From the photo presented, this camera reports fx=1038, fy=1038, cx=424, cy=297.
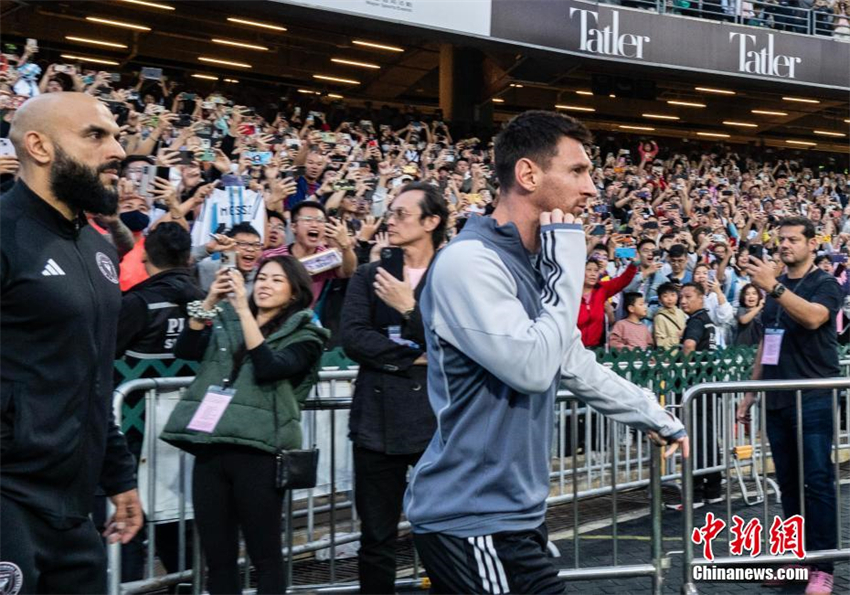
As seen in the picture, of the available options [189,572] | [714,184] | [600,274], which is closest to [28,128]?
[189,572]

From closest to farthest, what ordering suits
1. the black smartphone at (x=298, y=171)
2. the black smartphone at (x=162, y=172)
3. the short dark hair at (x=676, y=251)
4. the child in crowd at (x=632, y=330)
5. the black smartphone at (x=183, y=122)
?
the black smartphone at (x=162, y=172)
the child in crowd at (x=632, y=330)
the black smartphone at (x=298, y=171)
the black smartphone at (x=183, y=122)
the short dark hair at (x=676, y=251)

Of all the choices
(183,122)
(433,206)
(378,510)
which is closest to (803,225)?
(433,206)

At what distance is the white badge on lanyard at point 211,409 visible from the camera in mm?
4461

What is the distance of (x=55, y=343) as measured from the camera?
2875mm

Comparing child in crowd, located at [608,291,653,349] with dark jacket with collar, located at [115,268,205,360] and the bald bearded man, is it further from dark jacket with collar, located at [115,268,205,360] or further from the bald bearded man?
the bald bearded man

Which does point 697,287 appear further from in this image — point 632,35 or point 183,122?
point 632,35

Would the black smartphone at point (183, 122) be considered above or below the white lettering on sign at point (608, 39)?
below

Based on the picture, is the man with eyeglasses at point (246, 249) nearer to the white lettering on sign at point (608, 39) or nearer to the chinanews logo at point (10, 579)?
the chinanews logo at point (10, 579)

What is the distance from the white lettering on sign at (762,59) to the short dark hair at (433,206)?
20128 millimetres

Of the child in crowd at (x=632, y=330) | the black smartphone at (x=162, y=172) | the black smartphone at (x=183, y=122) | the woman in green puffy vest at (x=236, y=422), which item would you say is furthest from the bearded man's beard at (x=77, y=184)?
the black smartphone at (x=183, y=122)

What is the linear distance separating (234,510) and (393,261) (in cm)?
137

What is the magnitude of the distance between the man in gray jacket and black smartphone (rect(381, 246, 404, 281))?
1.90 meters

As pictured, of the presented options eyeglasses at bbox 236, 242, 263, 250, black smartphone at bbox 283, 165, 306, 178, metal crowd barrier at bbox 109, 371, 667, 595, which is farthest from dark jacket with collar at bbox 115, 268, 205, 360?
black smartphone at bbox 283, 165, 306, 178

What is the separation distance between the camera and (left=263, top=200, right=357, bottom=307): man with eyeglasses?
676cm
